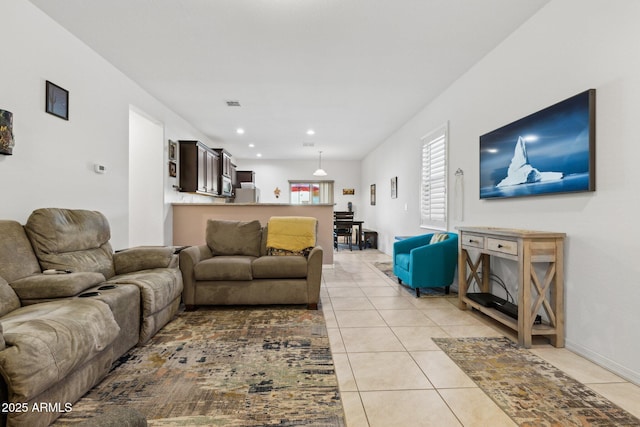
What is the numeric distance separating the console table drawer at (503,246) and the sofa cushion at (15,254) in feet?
11.7

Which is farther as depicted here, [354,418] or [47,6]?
[47,6]

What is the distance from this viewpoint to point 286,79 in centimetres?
410

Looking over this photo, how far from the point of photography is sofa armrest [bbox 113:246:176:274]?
297cm

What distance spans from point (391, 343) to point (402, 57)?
2928mm

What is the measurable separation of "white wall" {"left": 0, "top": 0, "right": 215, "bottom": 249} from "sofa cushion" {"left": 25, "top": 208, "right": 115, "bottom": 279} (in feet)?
1.03

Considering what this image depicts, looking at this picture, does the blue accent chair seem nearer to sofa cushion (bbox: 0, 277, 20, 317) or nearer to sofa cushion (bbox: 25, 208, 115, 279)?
sofa cushion (bbox: 25, 208, 115, 279)

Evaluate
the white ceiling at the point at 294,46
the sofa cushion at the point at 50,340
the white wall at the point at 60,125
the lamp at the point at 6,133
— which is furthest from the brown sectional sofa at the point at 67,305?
the white ceiling at the point at 294,46

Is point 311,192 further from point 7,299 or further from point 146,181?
point 7,299

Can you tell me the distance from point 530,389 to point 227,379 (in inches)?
71.7

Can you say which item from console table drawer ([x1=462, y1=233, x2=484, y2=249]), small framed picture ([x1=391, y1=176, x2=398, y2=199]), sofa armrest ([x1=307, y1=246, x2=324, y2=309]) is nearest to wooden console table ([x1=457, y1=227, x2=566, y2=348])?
console table drawer ([x1=462, y1=233, x2=484, y2=249])

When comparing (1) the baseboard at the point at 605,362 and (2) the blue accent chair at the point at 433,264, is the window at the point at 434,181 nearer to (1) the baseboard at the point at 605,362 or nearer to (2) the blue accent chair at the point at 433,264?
(2) the blue accent chair at the point at 433,264

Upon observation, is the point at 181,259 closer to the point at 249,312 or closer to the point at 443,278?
the point at 249,312

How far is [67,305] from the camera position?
6.11 ft

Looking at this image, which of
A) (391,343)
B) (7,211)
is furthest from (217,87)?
(391,343)
